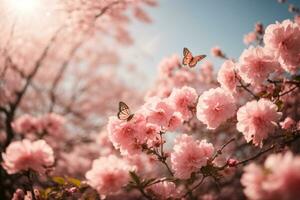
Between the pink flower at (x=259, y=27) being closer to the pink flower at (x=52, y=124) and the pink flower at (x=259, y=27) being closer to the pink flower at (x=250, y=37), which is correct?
the pink flower at (x=250, y=37)

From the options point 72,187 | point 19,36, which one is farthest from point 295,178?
point 19,36

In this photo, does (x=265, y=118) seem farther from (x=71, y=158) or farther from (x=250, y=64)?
(x=71, y=158)

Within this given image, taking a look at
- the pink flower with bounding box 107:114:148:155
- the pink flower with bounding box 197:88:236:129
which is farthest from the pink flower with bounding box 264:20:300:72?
the pink flower with bounding box 107:114:148:155

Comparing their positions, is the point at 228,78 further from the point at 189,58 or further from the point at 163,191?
the point at 163,191

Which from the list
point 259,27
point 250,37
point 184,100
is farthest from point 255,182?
point 250,37

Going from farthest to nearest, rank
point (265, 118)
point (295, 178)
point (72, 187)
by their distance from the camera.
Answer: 1. point (72, 187)
2. point (265, 118)
3. point (295, 178)

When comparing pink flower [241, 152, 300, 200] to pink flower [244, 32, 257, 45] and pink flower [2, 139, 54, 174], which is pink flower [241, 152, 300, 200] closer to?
pink flower [2, 139, 54, 174]
